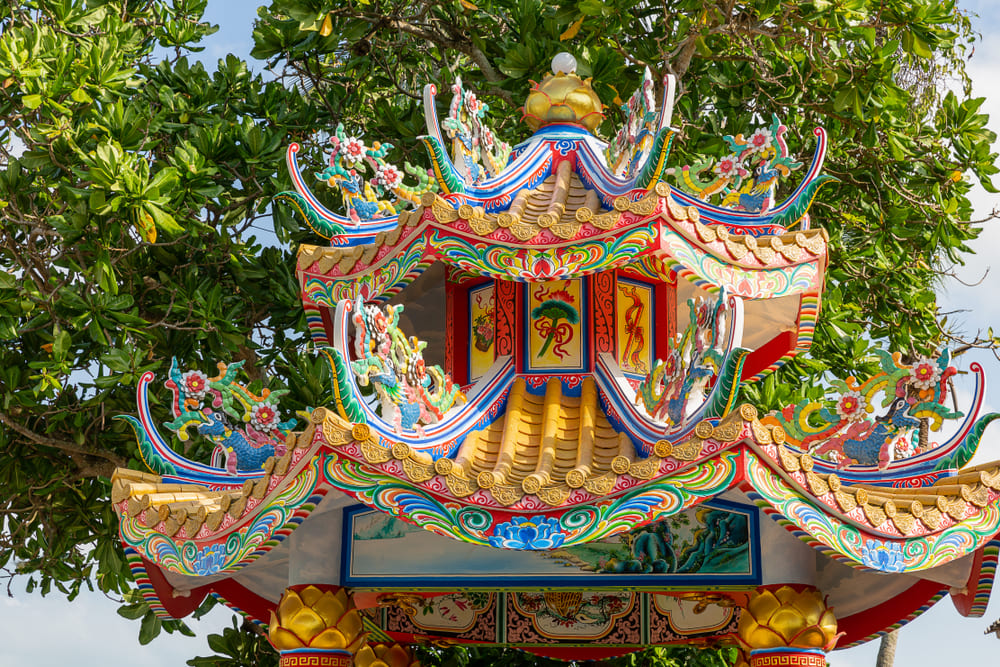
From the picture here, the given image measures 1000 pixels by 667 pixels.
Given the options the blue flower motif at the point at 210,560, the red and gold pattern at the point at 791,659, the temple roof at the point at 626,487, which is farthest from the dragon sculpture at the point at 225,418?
the red and gold pattern at the point at 791,659

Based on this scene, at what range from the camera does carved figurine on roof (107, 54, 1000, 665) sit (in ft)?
25.0

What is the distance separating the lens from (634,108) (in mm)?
9836

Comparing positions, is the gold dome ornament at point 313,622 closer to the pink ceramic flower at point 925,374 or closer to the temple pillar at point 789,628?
the temple pillar at point 789,628

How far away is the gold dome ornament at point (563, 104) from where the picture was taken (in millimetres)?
9922

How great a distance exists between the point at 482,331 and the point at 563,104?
5.48 feet

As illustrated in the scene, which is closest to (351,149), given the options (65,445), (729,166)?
(729,166)

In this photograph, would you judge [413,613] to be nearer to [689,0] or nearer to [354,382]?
[354,382]

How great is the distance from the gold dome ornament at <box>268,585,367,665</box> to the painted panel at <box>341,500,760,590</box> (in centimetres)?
18

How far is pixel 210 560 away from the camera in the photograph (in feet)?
26.8

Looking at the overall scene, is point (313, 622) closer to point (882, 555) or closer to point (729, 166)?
point (882, 555)

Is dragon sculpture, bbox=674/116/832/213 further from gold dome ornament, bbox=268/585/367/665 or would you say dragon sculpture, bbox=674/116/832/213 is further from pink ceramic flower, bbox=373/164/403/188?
gold dome ornament, bbox=268/585/367/665

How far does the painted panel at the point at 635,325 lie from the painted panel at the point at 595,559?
1.20 metres

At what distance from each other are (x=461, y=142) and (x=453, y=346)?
4.69ft

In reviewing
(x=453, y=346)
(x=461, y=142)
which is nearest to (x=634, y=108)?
(x=461, y=142)
